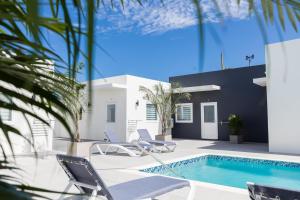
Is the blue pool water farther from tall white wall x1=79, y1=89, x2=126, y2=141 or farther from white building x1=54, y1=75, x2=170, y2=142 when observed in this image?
tall white wall x1=79, y1=89, x2=126, y2=141

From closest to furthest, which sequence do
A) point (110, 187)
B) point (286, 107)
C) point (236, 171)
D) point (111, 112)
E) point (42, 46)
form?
point (42, 46) → point (110, 187) → point (236, 171) → point (286, 107) → point (111, 112)

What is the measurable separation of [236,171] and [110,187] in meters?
7.14

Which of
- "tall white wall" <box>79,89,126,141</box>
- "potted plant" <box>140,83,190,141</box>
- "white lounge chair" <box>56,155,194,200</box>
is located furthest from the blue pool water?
"tall white wall" <box>79,89,126,141</box>

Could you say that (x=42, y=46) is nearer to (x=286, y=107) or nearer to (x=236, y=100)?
(x=286, y=107)

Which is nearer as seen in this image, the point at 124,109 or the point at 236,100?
the point at 124,109

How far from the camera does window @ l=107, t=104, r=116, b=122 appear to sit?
19048 millimetres

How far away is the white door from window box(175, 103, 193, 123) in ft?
3.30

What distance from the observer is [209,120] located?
19.7m

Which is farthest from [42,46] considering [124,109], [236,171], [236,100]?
[236,100]

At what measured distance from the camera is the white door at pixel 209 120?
760 inches

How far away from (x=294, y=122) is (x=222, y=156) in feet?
13.1

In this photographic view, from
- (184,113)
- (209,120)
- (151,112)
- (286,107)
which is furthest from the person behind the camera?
(184,113)

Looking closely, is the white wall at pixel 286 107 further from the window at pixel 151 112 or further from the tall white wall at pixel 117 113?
the tall white wall at pixel 117 113

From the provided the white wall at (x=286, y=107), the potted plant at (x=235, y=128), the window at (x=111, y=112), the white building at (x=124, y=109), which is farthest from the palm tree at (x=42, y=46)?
the window at (x=111, y=112)
